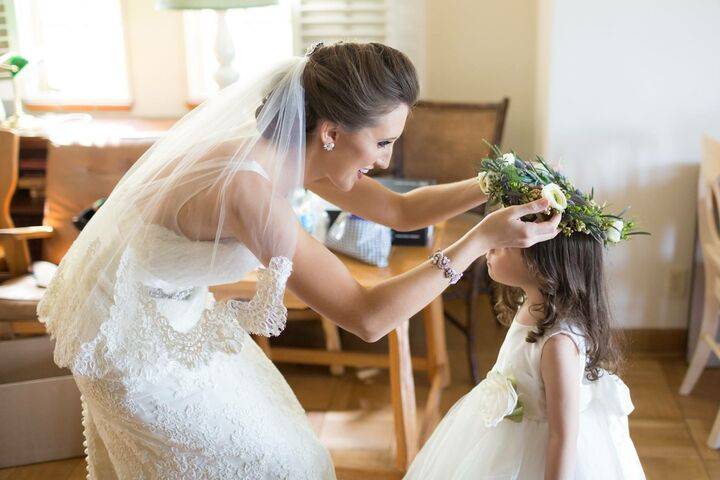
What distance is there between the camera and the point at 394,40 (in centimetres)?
344

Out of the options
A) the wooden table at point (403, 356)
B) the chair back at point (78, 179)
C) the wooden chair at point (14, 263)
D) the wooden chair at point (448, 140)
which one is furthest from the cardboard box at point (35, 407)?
the wooden chair at point (448, 140)

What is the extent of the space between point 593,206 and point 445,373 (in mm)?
1503

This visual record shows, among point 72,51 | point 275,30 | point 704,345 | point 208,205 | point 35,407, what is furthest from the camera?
point 72,51

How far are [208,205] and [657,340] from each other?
2238 millimetres

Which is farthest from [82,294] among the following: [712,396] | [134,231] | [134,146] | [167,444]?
[712,396]

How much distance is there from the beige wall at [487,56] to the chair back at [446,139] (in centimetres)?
28

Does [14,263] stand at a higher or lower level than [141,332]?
lower

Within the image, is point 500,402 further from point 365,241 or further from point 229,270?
point 365,241

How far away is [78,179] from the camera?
10.6ft

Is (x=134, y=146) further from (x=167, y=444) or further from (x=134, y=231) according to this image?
(x=167, y=444)

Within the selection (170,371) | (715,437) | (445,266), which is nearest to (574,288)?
(445,266)

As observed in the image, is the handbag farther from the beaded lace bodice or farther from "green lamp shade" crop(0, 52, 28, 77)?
"green lamp shade" crop(0, 52, 28, 77)

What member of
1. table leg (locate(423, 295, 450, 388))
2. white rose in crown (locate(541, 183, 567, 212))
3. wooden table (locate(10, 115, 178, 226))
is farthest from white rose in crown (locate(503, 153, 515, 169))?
wooden table (locate(10, 115, 178, 226))

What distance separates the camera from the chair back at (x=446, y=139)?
3.32 meters
